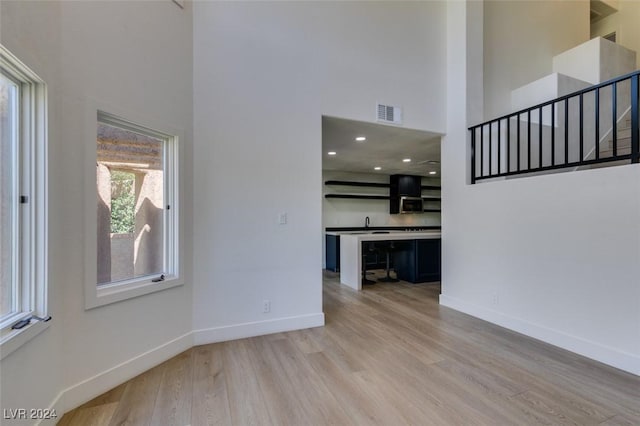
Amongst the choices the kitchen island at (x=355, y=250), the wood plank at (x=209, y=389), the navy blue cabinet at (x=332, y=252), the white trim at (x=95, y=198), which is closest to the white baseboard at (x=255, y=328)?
the wood plank at (x=209, y=389)

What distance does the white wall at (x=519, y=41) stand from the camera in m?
4.18

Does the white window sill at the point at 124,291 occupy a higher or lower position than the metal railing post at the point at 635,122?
lower

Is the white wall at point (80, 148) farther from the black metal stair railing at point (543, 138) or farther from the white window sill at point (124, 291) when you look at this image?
the black metal stair railing at point (543, 138)

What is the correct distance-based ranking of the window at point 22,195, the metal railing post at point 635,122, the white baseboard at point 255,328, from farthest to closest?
the white baseboard at point 255,328, the metal railing post at point 635,122, the window at point 22,195

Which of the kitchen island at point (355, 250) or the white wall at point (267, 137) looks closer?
the white wall at point (267, 137)

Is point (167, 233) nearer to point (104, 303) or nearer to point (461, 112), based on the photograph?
point (104, 303)

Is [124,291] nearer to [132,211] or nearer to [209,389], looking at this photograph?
[132,211]

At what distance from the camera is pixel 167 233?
258 cm

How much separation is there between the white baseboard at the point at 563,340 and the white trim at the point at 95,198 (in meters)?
3.37

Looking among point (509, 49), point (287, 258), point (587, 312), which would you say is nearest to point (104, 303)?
point (287, 258)

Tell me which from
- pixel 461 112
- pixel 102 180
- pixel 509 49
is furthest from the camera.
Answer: pixel 509 49

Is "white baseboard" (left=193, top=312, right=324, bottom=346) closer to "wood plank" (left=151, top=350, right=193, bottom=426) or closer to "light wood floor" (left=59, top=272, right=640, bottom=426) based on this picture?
"light wood floor" (left=59, top=272, right=640, bottom=426)

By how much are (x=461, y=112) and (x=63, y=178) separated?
419cm

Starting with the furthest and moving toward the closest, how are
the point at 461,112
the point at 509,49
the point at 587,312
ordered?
the point at 509,49
the point at 461,112
the point at 587,312
